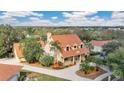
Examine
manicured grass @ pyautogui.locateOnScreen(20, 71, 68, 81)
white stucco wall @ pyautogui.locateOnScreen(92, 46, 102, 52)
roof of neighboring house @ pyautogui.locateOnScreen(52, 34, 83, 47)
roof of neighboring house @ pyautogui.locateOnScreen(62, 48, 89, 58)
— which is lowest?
manicured grass @ pyautogui.locateOnScreen(20, 71, 68, 81)

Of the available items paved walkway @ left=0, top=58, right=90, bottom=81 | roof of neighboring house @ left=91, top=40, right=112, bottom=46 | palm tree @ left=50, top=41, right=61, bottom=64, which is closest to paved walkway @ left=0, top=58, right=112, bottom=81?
paved walkway @ left=0, top=58, right=90, bottom=81

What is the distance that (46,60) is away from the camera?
8.84ft

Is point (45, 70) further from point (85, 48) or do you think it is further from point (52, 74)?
point (85, 48)

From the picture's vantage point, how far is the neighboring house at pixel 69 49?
2691mm

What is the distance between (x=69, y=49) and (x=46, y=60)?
20 centimetres

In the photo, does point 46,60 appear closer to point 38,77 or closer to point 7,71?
point 38,77

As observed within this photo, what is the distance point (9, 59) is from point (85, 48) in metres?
→ 0.61

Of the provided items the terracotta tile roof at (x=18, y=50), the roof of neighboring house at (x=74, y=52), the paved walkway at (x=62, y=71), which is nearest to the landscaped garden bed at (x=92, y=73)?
the paved walkway at (x=62, y=71)

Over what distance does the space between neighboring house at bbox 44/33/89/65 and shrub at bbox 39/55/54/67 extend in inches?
1.4

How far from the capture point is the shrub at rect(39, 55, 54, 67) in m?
2.69

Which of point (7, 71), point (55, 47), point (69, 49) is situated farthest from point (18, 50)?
point (69, 49)

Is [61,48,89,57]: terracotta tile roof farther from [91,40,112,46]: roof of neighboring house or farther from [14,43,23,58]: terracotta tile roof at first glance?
[14,43,23,58]: terracotta tile roof
